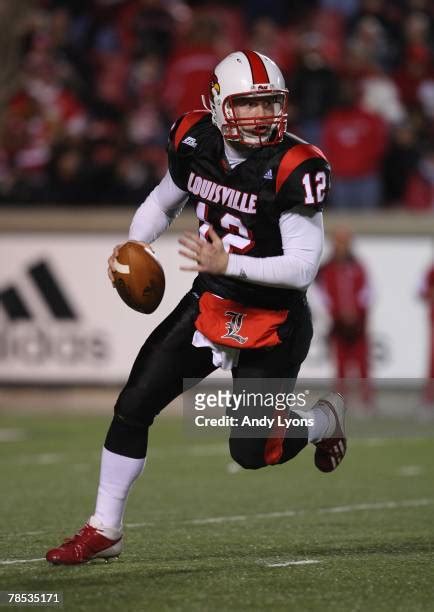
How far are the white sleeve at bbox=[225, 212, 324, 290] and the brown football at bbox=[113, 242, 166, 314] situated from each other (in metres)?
0.40

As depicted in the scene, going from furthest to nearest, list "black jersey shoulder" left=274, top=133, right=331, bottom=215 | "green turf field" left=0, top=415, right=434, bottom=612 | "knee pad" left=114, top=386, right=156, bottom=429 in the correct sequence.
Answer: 1. "knee pad" left=114, top=386, right=156, bottom=429
2. "black jersey shoulder" left=274, top=133, right=331, bottom=215
3. "green turf field" left=0, top=415, right=434, bottom=612

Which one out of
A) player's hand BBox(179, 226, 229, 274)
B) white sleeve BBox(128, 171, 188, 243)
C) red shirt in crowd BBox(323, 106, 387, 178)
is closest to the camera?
player's hand BBox(179, 226, 229, 274)

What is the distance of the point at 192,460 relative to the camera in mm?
9250

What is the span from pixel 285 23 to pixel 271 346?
9.07 meters

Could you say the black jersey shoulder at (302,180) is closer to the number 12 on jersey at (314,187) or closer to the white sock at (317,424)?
the number 12 on jersey at (314,187)

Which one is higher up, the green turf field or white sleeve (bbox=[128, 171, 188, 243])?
white sleeve (bbox=[128, 171, 188, 243])

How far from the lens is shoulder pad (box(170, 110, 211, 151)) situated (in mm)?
5276

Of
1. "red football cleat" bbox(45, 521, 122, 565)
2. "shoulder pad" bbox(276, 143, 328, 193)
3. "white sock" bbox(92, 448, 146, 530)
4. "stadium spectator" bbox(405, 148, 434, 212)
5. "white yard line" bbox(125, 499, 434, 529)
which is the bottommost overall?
"white yard line" bbox(125, 499, 434, 529)

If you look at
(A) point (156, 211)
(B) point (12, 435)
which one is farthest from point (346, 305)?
(A) point (156, 211)

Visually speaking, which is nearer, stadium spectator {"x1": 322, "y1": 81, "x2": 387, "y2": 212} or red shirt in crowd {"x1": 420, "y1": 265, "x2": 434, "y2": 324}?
red shirt in crowd {"x1": 420, "y1": 265, "x2": 434, "y2": 324}

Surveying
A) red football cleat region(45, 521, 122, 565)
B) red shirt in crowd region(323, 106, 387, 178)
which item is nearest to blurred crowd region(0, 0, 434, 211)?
red shirt in crowd region(323, 106, 387, 178)

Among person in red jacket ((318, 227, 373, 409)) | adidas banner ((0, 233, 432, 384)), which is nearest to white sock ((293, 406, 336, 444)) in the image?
person in red jacket ((318, 227, 373, 409))

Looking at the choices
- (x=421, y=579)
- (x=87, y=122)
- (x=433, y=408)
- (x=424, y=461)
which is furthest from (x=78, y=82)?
(x=421, y=579)

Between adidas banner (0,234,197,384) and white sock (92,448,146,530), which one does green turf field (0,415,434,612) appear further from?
adidas banner (0,234,197,384)
